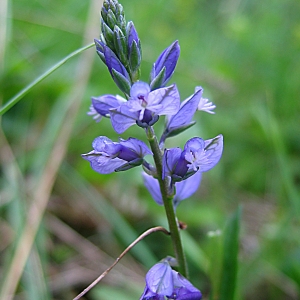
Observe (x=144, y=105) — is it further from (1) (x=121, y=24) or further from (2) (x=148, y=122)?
(1) (x=121, y=24)

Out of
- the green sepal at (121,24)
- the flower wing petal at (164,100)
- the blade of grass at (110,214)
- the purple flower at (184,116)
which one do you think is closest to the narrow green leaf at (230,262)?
the purple flower at (184,116)

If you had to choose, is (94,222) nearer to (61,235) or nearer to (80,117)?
(61,235)

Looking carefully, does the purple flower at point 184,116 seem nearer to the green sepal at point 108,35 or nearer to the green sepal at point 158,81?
the green sepal at point 158,81

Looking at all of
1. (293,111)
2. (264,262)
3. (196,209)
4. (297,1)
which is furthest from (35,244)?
→ (297,1)

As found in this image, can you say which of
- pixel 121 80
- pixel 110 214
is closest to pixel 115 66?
pixel 121 80

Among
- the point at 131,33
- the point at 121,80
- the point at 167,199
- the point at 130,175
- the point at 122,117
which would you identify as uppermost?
the point at 130,175

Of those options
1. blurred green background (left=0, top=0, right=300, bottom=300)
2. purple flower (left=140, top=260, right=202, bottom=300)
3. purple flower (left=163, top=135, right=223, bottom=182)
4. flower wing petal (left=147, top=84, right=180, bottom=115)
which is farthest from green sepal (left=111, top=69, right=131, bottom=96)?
blurred green background (left=0, top=0, right=300, bottom=300)
